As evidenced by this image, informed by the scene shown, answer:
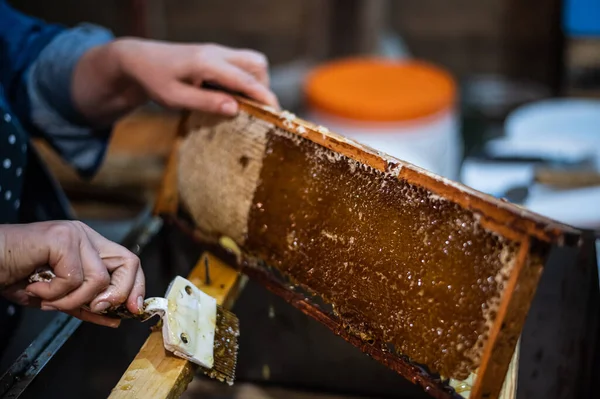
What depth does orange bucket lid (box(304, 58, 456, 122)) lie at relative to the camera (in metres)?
2.48

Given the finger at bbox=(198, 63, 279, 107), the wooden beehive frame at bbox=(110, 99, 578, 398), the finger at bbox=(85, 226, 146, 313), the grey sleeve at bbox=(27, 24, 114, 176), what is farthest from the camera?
the grey sleeve at bbox=(27, 24, 114, 176)

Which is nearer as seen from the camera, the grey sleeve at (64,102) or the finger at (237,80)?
the finger at (237,80)

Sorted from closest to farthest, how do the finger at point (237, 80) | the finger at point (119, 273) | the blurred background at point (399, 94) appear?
the finger at point (119, 273)
the finger at point (237, 80)
the blurred background at point (399, 94)

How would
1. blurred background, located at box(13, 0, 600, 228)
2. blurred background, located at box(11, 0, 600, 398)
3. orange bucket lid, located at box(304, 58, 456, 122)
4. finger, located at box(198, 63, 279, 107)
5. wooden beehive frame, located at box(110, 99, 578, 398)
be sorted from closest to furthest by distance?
wooden beehive frame, located at box(110, 99, 578, 398) < finger, located at box(198, 63, 279, 107) < blurred background, located at box(11, 0, 600, 398) < orange bucket lid, located at box(304, 58, 456, 122) < blurred background, located at box(13, 0, 600, 228)

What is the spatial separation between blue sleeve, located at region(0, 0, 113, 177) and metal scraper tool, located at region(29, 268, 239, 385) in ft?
3.39

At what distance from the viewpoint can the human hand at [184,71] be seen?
5.37ft

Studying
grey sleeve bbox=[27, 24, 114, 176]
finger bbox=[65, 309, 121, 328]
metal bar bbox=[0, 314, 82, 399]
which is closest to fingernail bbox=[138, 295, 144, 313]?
finger bbox=[65, 309, 121, 328]

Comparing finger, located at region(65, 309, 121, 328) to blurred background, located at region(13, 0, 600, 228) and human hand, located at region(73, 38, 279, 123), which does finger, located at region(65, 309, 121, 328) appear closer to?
human hand, located at region(73, 38, 279, 123)

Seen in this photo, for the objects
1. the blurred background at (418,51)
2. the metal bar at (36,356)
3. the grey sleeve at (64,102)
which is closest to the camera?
the metal bar at (36,356)

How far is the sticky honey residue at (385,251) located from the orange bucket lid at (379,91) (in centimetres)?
106

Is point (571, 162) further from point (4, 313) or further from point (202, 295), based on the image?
point (4, 313)

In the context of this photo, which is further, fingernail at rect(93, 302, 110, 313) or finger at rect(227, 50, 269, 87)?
finger at rect(227, 50, 269, 87)

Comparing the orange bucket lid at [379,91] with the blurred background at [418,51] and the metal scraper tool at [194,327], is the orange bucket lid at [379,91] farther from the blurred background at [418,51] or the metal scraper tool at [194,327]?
the metal scraper tool at [194,327]

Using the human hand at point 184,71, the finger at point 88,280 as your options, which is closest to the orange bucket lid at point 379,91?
the human hand at point 184,71
